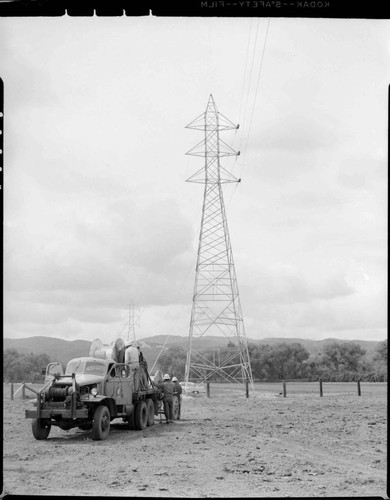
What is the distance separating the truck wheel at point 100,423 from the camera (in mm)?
15678

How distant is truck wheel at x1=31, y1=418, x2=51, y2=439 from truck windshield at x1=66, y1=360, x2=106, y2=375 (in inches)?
52.6

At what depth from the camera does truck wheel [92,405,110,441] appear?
15678mm

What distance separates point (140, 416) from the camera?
17.8 m

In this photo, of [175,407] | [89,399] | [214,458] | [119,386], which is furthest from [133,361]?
[214,458]

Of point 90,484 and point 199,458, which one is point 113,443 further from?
point 90,484

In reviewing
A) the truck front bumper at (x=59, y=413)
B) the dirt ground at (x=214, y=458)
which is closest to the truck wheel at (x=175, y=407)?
the dirt ground at (x=214, y=458)

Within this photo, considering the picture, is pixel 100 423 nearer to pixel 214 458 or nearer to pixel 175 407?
pixel 214 458

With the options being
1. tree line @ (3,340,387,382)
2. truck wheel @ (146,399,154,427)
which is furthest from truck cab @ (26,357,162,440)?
tree line @ (3,340,387,382)

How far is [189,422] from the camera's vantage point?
20156 mm

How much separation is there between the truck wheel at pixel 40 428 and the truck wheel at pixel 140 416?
233 centimetres

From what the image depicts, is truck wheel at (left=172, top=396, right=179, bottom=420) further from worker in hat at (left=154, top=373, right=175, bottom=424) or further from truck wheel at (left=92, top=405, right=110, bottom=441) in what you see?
truck wheel at (left=92, top=405, right=110, bottom=441)

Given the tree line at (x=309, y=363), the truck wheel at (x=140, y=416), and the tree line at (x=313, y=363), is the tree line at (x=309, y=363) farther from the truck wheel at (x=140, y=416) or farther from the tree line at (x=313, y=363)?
the truck wheel at (x=140, y=416)

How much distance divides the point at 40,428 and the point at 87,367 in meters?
1.82
